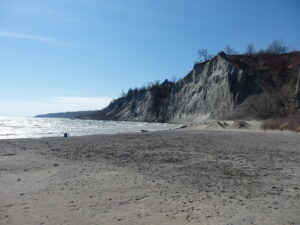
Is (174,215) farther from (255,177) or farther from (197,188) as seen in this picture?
(255,177)

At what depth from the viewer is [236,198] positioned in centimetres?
548

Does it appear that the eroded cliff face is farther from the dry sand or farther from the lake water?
the dry sand

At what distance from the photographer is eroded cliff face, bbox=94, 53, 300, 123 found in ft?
152

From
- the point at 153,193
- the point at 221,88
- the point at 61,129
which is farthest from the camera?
the point at 221,88

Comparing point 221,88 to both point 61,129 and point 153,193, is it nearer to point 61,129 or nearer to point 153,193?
point 61,129

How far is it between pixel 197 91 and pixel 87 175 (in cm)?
5109

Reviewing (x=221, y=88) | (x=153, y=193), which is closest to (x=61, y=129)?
(x=221, y=88)

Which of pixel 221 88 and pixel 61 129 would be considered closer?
pixel 61 129

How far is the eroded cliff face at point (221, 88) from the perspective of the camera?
46.4 meters

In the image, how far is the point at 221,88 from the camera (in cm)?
5053

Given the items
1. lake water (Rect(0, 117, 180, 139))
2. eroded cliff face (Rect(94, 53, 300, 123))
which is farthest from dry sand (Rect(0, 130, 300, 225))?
eroded cliff face (Rect(94, 53, 300, 123))

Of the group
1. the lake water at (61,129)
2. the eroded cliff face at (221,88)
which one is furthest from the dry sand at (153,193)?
the eroded cliff face at (221,88)

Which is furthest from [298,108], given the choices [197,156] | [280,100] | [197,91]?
[197,156]

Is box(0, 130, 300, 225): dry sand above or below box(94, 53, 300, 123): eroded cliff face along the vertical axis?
below
